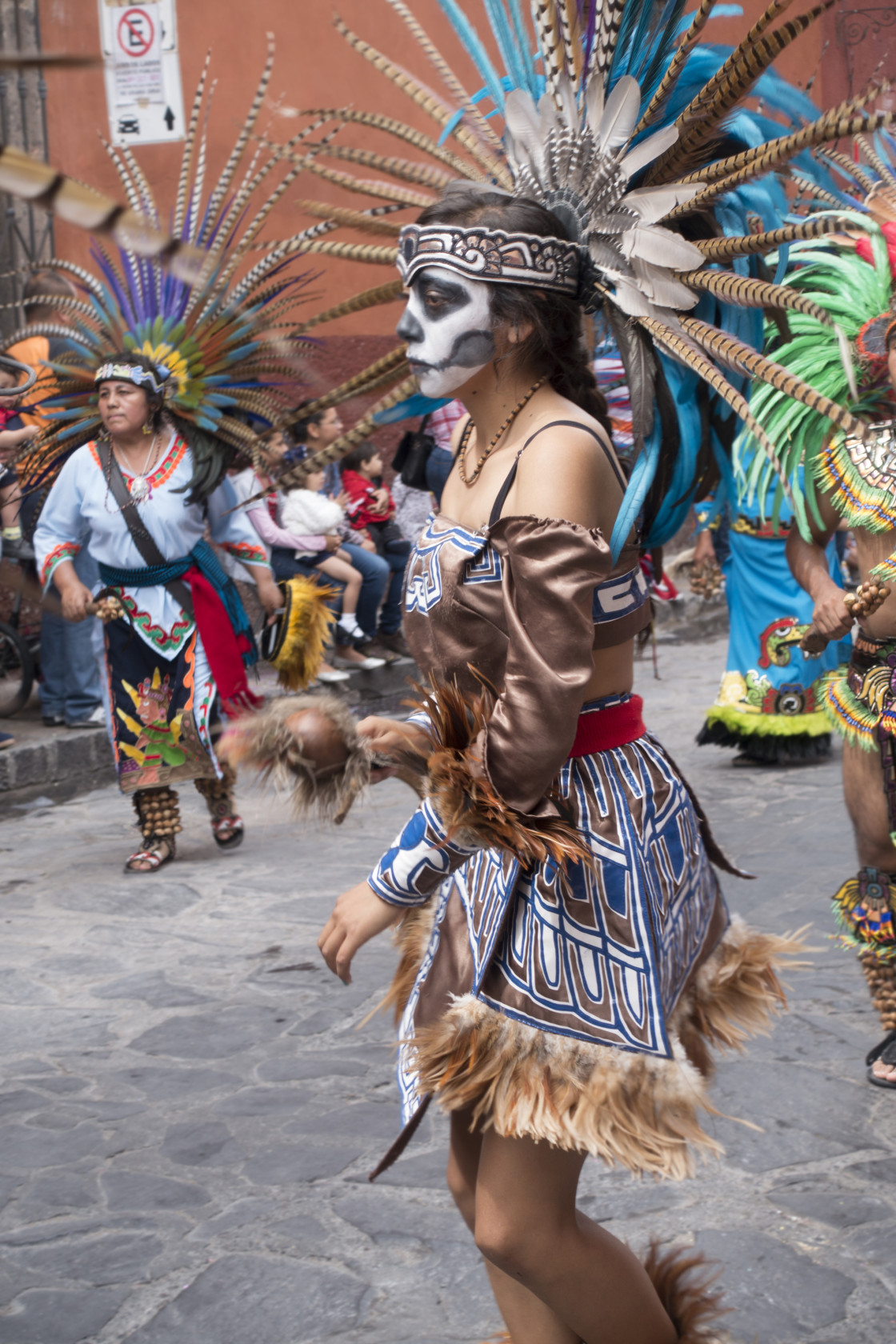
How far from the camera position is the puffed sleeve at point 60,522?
234 inches

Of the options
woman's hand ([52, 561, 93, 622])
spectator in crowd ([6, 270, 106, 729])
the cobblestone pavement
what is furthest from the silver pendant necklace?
spectator in crowd ([6, 270, 106, 729])

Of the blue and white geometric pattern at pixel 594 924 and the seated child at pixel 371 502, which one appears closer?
the blue and white geometric pattern at pixel 594 924

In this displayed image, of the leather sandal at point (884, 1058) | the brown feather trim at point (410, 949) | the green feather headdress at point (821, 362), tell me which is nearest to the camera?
the brown feather trim at point (410, 949)

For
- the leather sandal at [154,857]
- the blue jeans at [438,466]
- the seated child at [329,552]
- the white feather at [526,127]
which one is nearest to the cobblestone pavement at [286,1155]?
the leather sandal at [154,857]

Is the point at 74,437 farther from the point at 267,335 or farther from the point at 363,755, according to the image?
the point at 363,755

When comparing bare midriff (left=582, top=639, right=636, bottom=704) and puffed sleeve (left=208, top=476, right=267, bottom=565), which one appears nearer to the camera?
bare midriff (left=582, top=639, right=636, bottom=704)

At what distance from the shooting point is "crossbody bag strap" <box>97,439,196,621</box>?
5871 mm

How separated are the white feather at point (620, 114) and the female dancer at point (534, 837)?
0.50 ft

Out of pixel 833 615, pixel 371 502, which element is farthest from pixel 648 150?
pixel 371 502

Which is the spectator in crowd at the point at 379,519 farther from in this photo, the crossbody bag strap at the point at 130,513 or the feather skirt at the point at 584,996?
the feather skirt at the point at 584,996

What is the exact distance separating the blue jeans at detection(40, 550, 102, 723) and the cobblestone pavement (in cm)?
284

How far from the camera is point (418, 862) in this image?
6.36 ft

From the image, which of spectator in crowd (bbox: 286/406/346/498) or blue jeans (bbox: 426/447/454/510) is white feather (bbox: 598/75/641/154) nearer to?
blue jeans (bbox: 426/447/454/510)

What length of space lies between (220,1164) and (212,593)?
3.11m
